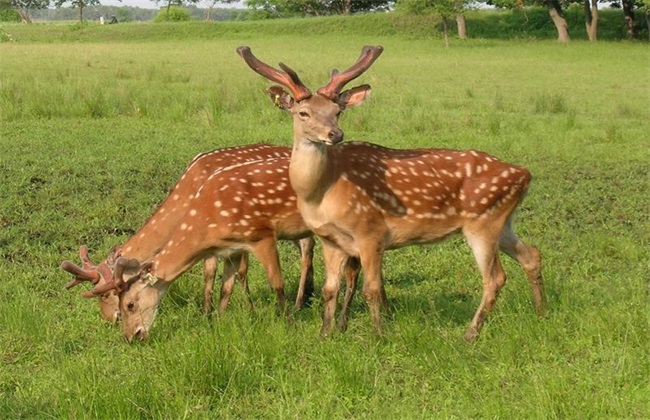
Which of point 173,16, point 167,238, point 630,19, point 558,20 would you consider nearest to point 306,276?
point 167,238

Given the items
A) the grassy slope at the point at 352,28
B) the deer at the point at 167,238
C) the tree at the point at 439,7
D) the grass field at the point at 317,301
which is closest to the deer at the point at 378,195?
the grass field at the point at 317,301

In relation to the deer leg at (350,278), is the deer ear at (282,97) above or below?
above

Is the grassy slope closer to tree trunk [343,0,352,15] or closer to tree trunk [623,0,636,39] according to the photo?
tree trunk [623,0,636,39]

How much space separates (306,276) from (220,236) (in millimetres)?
990

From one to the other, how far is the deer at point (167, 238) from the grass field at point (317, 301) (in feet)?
0.64

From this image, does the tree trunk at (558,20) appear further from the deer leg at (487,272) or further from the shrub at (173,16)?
the shrub at (173,16)

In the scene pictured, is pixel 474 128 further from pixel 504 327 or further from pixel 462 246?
pixel 504 327

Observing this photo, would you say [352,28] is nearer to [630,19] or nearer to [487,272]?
[630,19]

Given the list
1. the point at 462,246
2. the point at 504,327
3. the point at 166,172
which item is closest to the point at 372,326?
the point at 504,327

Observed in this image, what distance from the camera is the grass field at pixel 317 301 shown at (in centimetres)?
452

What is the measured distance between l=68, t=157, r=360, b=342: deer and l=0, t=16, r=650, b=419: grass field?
0.23 m

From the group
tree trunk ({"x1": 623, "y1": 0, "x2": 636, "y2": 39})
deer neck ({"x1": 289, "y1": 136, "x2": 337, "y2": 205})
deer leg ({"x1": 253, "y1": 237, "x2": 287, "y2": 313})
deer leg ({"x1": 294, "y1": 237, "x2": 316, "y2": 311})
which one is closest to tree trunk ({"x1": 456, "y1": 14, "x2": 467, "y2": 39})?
tree trunk ({"x1": 623, "y1": 0, "x2": 636, "y2": 39})

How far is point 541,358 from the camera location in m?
4.96

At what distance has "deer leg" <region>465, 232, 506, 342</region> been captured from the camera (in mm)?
5664
